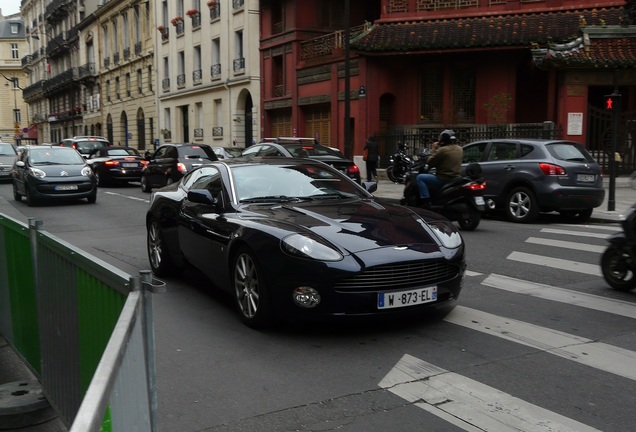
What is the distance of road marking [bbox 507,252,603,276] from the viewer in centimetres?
853

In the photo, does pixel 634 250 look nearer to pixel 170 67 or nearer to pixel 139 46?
pixel 170 67

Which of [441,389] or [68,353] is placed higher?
[68,353]

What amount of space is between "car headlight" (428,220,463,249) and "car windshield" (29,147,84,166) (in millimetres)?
14913

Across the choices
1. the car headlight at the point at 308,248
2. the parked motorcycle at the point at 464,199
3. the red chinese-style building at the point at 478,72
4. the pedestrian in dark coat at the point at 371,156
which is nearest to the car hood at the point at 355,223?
the car headlight at the point at 308,248

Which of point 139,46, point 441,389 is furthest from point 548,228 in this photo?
point 139,46

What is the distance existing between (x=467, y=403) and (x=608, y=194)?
14.8 metres

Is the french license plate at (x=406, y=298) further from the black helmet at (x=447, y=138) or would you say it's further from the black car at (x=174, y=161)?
the black car at (x=174, y=161)

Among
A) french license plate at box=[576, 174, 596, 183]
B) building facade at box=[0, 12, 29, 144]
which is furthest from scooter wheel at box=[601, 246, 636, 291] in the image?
building facade at box=[0, 12, 29, 144]

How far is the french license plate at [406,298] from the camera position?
540 centimetres

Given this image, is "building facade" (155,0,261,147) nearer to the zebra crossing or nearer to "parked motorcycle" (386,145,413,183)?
"parked motorcycle" (386,145,413,183)

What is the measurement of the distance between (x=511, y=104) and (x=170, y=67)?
28473mm

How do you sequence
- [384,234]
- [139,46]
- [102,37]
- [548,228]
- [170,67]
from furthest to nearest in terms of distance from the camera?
[102,37], [139,46], [170,67], [548,228], [384,234]

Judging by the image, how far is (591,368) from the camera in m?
4.86

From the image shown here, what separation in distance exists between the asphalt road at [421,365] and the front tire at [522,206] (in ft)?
18.2
